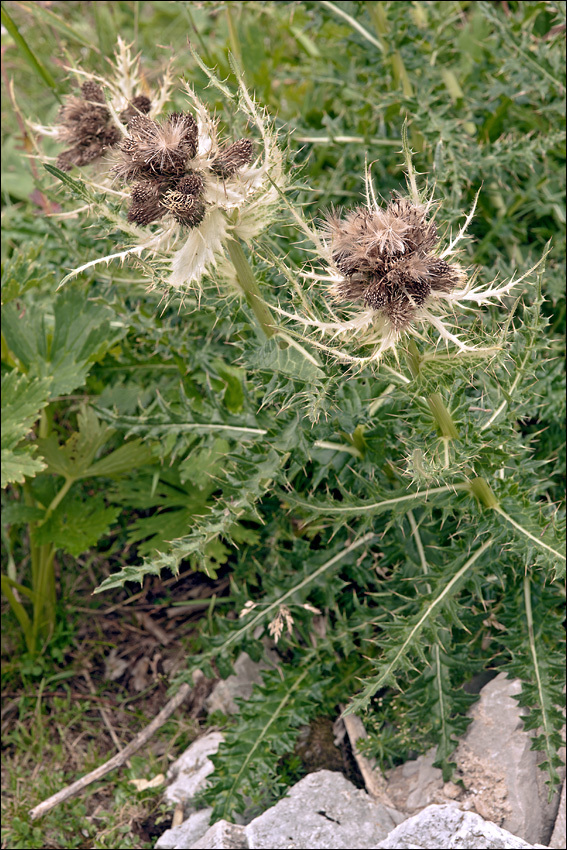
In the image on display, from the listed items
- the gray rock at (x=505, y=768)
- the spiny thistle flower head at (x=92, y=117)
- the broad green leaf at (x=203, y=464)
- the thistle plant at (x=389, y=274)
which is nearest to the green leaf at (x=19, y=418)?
the broad green leaf at (x=203, y=464)

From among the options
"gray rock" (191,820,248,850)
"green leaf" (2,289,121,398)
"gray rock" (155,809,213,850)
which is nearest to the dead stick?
"gray rock" (155,809,213,850)

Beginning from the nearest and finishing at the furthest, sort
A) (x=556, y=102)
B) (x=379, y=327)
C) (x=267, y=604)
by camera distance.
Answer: (x=379, y=327) < (x=267, y=604) < (x=556, y=102)

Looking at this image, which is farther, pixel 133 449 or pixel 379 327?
pixel 133 449

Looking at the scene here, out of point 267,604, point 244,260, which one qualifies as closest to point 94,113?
point 244,260

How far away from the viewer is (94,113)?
2.60 m

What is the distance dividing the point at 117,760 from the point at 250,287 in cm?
188

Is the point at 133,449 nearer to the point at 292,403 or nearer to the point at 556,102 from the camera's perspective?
the point at 292,403

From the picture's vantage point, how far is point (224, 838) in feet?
7.60

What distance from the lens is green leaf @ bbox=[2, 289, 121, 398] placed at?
3027mm

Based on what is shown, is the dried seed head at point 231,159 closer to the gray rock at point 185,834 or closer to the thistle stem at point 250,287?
the thistle stem at point 250,287

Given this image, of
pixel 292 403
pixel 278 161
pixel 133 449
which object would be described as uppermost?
pixel 278 161

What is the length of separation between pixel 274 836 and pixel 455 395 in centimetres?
147

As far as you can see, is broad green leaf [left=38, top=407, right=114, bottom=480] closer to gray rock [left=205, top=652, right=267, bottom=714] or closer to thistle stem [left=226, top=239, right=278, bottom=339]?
gray rock [left=205, top=652, right=267, bottom=714]

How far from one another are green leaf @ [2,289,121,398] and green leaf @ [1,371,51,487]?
11 cm
